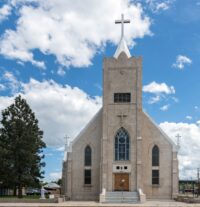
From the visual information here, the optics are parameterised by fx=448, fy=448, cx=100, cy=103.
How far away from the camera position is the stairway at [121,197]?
148ft

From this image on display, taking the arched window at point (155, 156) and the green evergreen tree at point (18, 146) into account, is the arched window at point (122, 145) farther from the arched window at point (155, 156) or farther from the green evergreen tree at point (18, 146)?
the green evergreen tree at point (18, 146)

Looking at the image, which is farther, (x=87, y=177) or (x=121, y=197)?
(x=87, y=177)

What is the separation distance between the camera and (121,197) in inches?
1810

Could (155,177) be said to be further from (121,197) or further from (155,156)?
(121,197)

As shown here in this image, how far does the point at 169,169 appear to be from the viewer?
50.2m

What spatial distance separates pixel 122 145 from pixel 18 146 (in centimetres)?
1128

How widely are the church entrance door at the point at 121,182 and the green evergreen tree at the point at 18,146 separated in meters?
9.22

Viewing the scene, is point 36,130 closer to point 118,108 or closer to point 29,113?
point 29,113

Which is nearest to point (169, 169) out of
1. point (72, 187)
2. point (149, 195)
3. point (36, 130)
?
point (149, 195)

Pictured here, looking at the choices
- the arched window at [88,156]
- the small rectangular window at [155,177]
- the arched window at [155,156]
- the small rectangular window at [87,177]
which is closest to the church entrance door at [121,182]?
the small rectangular window at [155,177]

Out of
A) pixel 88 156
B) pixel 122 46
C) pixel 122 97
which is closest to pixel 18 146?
pixel 88 156

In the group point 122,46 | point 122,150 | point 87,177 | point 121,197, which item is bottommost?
point 121,197

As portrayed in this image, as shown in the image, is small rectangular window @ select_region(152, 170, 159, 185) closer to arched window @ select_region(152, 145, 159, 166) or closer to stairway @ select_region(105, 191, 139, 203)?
arched window @ select_region(152, 145, 159, 166)

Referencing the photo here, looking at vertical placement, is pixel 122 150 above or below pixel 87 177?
above
